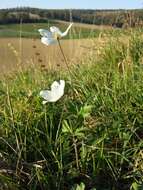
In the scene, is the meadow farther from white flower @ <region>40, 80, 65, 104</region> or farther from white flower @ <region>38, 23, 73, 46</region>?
white flower @ <region>38, 23, 73, 46</region>

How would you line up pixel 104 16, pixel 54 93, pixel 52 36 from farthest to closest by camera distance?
Result: pixel 104 16, pixel 52 36, pixel 54 93

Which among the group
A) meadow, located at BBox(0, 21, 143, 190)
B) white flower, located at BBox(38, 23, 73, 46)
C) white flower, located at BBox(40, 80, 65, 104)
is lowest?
meadow, located at BBox(0, 21, 143, 190)

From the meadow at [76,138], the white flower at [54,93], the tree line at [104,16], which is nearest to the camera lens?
the white flower at [54,93]

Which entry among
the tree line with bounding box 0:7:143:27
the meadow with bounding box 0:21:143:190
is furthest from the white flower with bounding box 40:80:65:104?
the tree line with bounding box 0:7:143:27

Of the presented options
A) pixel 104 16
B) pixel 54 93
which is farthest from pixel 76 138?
pixel 104 16

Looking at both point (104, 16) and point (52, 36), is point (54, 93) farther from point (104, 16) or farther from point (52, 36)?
point (104, 16)

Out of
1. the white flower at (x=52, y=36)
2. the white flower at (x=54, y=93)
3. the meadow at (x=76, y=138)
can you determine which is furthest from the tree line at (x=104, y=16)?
the white flower at (x=54, y=93)

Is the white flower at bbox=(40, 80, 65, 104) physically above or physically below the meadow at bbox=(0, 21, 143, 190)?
above

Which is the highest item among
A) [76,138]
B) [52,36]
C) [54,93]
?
[52,36]

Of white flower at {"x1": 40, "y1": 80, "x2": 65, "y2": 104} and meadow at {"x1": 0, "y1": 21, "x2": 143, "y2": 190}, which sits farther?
meadow at {"x1": 0, "y1": 21, "x2": 143, "y2": 190}

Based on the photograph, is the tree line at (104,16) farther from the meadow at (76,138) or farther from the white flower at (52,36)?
the white flower at (52,36)

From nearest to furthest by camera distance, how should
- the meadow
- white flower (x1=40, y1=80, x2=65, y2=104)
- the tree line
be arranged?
white flower (x1=40, y1=80, x2=65, y2=104), the meadow, the tree line

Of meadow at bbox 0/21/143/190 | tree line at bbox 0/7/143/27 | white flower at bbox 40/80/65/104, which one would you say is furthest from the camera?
tree line at bbox 0/7/143/27

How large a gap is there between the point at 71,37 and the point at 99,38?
37 centimetres
